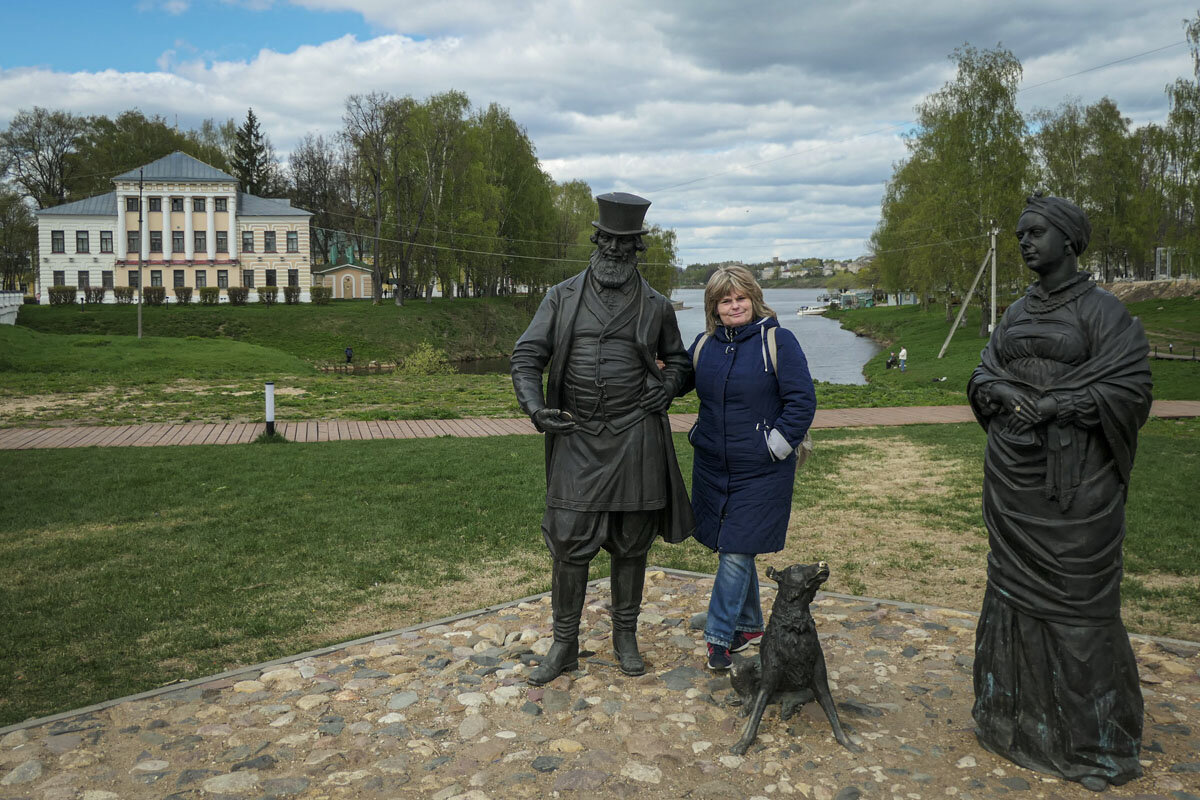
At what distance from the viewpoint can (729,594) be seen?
4.48 meters

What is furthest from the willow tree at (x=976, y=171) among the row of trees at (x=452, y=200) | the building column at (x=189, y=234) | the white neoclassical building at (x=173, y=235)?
the building column at (x=189, y=234)

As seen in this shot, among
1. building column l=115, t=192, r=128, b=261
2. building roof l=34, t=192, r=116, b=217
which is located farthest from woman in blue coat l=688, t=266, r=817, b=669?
building roof l=34, t=192, r=116, b=217

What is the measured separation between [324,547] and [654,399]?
146 inches

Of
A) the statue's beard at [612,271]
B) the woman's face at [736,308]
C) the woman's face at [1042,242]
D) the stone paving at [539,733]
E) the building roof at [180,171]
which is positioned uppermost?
the building roof at [180,171]

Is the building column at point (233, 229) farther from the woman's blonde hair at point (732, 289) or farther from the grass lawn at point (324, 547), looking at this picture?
the woman's blonde hair at point (732, 289)

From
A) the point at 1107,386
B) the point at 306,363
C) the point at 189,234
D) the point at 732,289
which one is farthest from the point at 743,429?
the point at 189,234

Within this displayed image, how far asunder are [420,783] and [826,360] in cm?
3574

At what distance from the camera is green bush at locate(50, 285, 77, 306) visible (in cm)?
4353

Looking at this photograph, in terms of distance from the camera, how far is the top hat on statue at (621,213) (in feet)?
14.5

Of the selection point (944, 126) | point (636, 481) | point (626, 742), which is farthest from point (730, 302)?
point (944, 126)

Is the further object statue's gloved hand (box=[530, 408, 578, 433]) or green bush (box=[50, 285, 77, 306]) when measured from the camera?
green bush (box=[50, 285, 77, 306])

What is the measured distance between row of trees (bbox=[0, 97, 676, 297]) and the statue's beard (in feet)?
139

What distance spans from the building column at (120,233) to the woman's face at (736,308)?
5303cm

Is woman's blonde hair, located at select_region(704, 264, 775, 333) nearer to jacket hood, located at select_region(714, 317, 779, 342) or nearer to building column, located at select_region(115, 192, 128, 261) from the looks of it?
jacket hood, located at select_region(714, 317, 779, 342)
